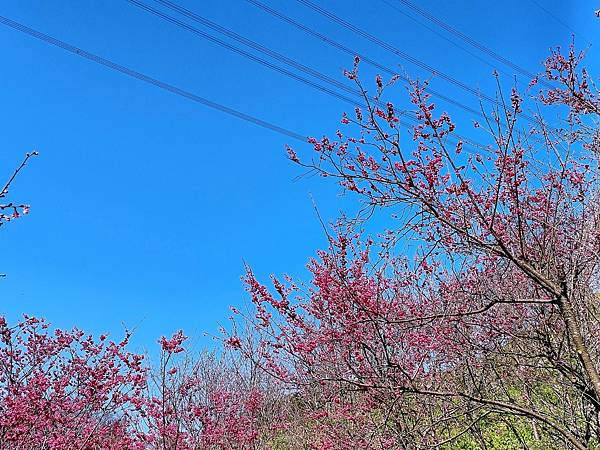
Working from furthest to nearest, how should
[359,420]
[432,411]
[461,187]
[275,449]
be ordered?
[275,449]
[359,420]
[432,411]
[461,187]

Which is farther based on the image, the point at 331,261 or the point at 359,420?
the point at 359,420

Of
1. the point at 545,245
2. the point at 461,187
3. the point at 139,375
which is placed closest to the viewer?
the point at 461,187

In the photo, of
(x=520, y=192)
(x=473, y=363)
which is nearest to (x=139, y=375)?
(x=473, y=363)

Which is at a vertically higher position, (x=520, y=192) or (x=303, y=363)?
(x=520, y=192)

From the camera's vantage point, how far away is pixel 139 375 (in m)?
5.25

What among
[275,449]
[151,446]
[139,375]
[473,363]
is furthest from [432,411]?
[275,449]

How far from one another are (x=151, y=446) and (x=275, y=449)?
2.96 meters

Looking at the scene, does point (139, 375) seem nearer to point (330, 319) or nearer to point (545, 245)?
point (330, 319)

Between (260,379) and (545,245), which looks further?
(260,379)

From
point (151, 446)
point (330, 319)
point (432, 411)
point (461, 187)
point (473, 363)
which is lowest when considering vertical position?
point (151, 446)

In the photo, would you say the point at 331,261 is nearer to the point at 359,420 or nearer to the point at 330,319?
the point at 330,319

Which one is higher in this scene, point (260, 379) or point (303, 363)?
point (260, 379)

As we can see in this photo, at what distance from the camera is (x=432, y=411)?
3895mm

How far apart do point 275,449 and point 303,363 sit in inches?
192
